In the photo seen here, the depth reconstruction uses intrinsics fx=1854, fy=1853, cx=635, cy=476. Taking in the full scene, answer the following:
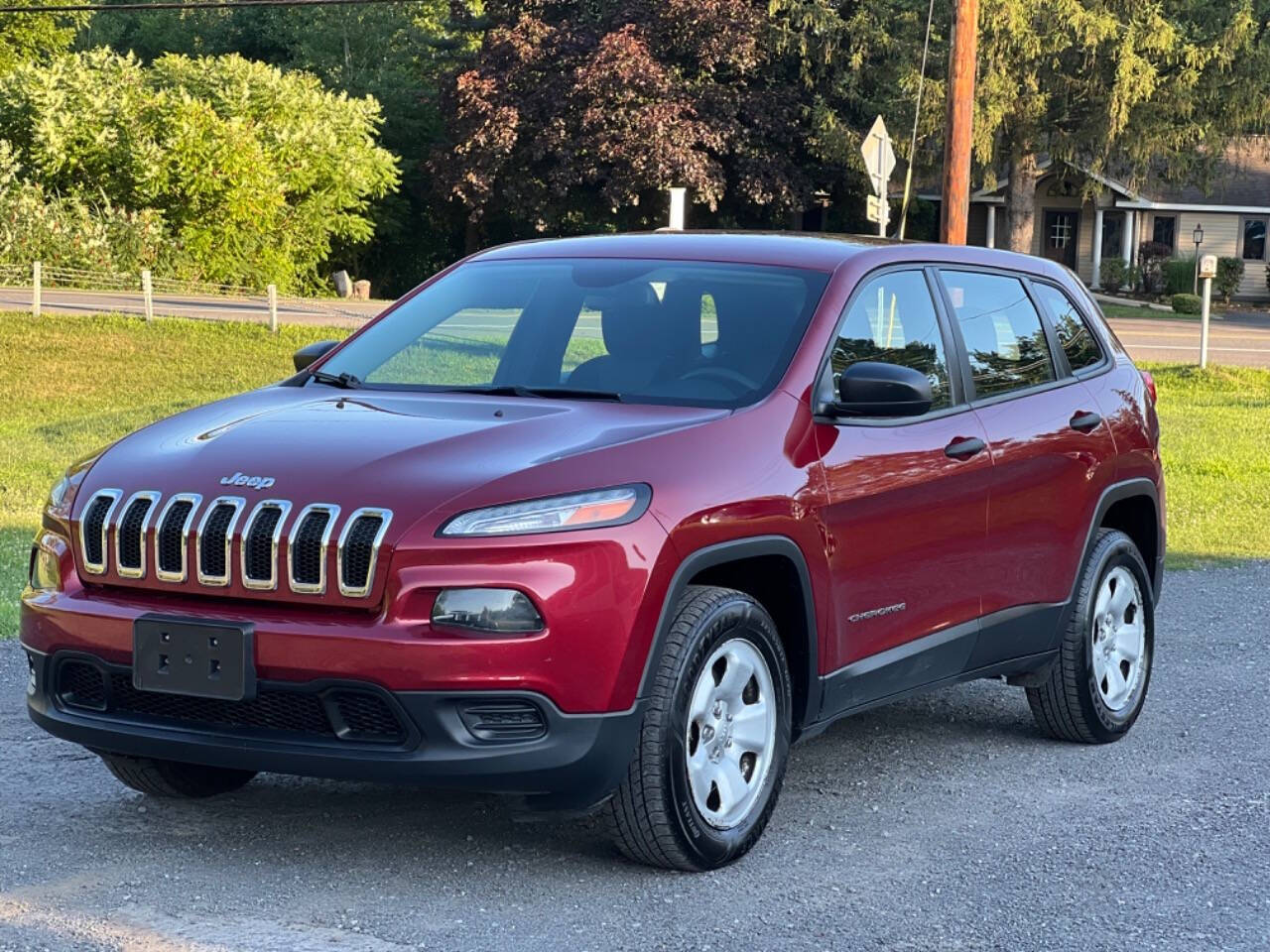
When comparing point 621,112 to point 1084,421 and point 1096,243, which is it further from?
point 1084,421

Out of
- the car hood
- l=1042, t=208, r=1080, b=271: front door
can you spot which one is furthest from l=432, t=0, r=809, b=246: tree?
the car hood

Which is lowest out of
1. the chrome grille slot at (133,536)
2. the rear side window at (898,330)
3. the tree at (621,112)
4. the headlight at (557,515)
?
the chrome grille slot at (133,536)

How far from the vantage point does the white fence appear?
30.8 meters

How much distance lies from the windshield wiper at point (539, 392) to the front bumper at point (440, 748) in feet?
3.82

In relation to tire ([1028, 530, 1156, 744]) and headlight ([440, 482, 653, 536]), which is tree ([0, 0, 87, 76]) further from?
headlight ([440, 482, 653, 536])

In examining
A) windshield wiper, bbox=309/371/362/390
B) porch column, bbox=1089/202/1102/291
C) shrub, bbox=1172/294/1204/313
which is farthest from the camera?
porch column, bbox=1089/202/1102/291

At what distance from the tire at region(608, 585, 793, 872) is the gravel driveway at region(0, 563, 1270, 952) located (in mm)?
132

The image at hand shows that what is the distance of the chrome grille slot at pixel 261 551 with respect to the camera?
457cm

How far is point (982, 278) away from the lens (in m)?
6.62

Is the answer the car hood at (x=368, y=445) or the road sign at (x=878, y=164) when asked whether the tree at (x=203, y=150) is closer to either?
the road sign at (x=878, y=164)

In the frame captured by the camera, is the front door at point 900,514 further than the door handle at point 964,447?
No

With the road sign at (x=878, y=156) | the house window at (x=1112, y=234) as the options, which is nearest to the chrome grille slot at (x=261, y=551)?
the road sign at (x=878, y=156)

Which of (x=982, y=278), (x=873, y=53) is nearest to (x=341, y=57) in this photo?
(x=873, y=53)

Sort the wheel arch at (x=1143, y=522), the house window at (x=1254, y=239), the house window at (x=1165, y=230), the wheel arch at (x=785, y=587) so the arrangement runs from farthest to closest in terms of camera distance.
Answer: the house window at (x=1165, y=230) → the house window at (x=1254, y=239) → the wheel arch at (x=1143, y=522) → the wheel arch at (x=785, y=587)
